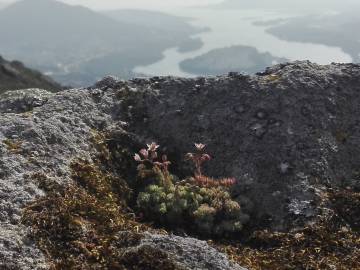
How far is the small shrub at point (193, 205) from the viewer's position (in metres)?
10.3

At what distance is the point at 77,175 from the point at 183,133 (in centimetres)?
366

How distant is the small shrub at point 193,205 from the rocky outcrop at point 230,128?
0.56m

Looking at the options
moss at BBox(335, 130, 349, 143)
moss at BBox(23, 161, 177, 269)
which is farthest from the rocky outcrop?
moss at BBox(23, 161, 177, 269)

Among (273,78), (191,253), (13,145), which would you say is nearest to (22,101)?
(13,145)

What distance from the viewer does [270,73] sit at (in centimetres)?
1491

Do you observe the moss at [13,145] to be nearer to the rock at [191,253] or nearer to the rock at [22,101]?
the rock at [22,101]

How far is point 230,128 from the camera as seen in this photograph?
13156 mm

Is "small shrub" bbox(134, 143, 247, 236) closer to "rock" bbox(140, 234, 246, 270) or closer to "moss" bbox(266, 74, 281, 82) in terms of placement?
"rock" bbox(140, 234, 246, 270)

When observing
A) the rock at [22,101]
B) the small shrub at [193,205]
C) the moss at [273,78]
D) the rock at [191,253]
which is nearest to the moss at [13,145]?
the small shrub at [193,205]

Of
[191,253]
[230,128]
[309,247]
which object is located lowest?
[309,247]

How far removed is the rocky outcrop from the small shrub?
0.56 m

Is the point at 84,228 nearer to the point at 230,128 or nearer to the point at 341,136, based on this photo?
the point at 230,128

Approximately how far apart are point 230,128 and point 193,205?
3.20 metres

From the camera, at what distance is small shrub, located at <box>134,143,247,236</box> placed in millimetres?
10312
